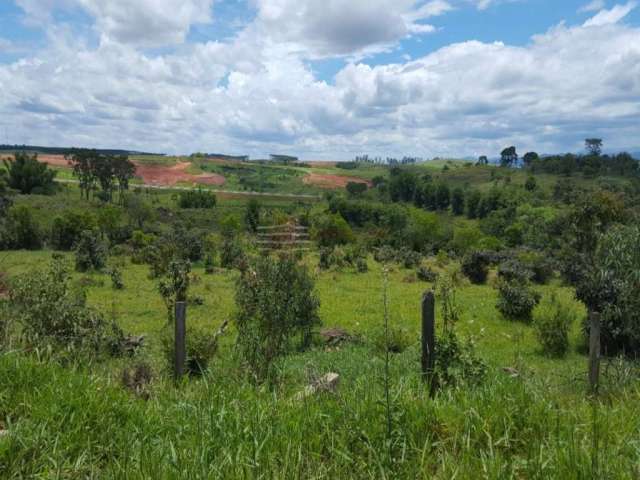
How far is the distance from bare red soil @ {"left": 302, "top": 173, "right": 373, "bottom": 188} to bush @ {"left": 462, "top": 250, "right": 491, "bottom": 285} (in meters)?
101

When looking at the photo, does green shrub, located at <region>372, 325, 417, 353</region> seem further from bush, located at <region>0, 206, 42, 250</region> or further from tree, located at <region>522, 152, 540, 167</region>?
tree, located at <region>522, 152, 540, 167</region>

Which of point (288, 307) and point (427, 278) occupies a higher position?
point (288, 307)

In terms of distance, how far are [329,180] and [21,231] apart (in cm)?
10107

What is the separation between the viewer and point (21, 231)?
150 ft

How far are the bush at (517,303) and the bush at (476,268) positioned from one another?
35.1 ft

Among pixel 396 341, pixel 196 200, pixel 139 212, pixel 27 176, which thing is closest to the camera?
pixel 396 341

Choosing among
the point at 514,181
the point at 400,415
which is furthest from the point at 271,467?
the point at 514,181

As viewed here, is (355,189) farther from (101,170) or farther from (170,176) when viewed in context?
(101,170)

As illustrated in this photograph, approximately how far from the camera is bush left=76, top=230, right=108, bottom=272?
33.7 m

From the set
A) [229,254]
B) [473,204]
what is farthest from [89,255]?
[473,204]

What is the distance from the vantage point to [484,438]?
11.7ft

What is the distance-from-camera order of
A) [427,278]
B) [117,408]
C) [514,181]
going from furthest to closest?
[514,181]
[427,278]
[117,408]

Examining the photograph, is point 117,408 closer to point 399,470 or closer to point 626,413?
point 399,470

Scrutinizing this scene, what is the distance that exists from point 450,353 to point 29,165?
299 ft
